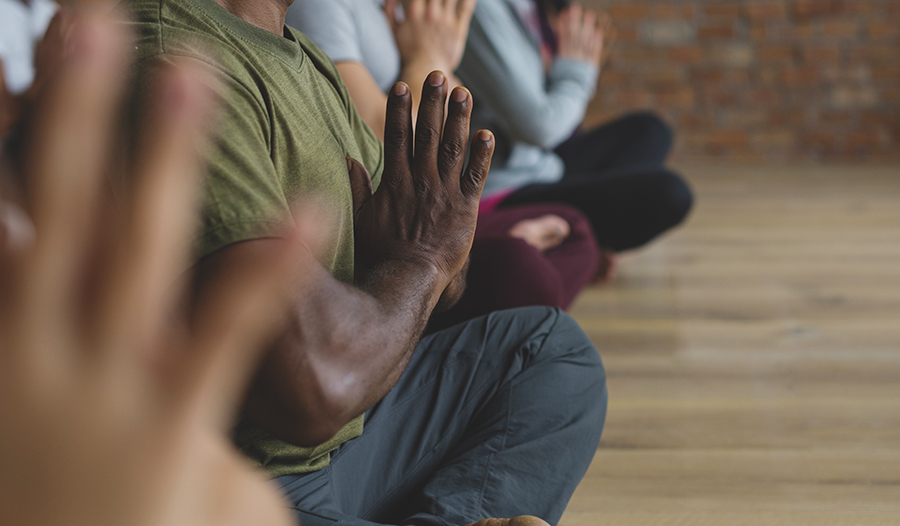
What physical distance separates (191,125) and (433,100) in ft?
1.22

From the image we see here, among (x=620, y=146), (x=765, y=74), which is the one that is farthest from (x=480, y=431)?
(x=765, y=74)

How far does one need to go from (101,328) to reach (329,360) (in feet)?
0.91

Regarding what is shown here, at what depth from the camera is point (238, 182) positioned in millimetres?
541

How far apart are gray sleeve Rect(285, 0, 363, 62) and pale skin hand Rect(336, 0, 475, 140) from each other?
0.02 metres

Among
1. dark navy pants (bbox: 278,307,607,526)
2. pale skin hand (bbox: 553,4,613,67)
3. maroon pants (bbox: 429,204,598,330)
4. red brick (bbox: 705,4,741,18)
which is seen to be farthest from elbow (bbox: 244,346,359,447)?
red brick (bbox: 705,4,741,18)

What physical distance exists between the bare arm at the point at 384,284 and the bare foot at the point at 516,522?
240mm

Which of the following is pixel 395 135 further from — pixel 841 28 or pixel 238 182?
pixel 841 28

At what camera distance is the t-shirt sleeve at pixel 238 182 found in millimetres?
523

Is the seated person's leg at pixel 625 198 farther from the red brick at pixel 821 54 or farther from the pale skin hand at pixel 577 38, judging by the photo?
the red brick at pixel 821 54

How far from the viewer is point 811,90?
11.9ft

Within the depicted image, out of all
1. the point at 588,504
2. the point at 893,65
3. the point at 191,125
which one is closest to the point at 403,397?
the point at 588,504

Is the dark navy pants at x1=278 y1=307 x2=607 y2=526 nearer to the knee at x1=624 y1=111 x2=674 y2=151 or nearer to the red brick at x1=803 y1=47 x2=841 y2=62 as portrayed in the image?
the knee at x1=624 y1=111 x2=674 y2=151

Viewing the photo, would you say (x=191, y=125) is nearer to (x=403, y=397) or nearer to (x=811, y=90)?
(x=403, y=397)

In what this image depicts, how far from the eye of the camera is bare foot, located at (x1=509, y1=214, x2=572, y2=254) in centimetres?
162
